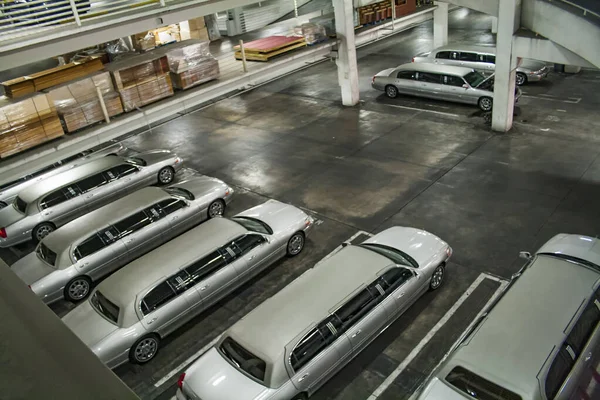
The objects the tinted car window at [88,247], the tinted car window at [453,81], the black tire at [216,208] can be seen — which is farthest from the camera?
the tinted car window at [453,81]

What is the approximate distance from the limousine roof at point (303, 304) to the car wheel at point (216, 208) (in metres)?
4.51

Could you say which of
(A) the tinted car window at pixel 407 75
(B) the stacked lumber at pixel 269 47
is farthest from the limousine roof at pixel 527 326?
(A) the tinted car window at pixel 407 75

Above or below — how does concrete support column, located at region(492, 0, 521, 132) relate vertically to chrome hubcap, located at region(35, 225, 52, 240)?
above

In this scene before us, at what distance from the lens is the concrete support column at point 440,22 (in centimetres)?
2234

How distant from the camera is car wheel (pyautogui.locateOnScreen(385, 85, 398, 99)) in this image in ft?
61.9

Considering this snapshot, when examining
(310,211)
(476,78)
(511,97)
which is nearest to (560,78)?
(476,78)

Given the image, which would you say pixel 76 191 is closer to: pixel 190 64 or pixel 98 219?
pixel 98 219

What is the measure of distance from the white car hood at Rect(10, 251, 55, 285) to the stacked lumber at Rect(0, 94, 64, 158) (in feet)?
7.93

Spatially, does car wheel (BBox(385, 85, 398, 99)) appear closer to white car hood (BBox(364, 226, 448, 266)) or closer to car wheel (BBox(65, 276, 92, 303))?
white car hood (BBox(364, 226, 448, 266))

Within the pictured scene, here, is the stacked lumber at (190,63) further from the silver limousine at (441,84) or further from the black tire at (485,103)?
the black tire at (485,103)

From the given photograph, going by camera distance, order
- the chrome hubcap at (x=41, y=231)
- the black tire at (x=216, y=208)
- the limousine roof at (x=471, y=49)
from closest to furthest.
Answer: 1. the black tire at (x=216, y=208)
2. the chrome hubcap at (x=41, y=231)
3. the limousine roof at (x=471, y=49)

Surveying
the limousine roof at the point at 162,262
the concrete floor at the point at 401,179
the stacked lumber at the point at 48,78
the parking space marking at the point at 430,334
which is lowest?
the parking space marking at the point at 430,334

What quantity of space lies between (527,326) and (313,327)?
112 inches

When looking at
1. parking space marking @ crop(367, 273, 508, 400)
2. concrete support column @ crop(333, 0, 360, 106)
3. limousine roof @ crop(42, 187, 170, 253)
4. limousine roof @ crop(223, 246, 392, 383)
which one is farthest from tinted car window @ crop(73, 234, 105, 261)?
concrete support column @ crop(333, 0, 360, 106)
